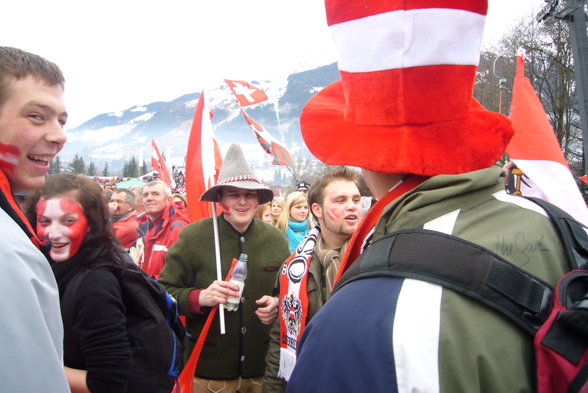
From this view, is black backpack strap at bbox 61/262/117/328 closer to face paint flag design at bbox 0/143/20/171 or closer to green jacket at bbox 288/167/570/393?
face paint flag design at bbox 0/143/20/171

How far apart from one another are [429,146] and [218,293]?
210cm

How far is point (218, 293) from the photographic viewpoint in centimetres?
271

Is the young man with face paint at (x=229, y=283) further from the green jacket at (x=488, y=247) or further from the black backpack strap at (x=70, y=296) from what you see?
the green jacket at (x=488, y=247)

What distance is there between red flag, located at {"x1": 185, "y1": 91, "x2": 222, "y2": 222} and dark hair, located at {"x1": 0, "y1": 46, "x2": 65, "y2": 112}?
240 centimetres

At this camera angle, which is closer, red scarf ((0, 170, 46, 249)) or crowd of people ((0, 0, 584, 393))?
crowd of people ((0, 0, 584, 393))

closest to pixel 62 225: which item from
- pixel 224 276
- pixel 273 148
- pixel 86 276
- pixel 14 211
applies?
pixel 86 276

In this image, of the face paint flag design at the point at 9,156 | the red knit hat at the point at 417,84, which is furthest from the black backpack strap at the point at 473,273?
the face paint flag design at the point at 9,156

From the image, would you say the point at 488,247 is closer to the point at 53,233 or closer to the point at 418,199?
the point at 418,199

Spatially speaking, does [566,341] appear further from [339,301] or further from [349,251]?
[349,251]

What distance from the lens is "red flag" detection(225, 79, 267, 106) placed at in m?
7.46

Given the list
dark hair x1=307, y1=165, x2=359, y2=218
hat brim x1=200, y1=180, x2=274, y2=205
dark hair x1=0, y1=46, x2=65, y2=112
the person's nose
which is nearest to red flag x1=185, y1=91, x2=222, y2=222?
hat brim x1=200, y1=180, x2=274, y2=205

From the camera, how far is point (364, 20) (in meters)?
1.05

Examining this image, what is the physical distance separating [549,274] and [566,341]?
0.18m

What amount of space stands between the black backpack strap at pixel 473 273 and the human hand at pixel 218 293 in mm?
2035
